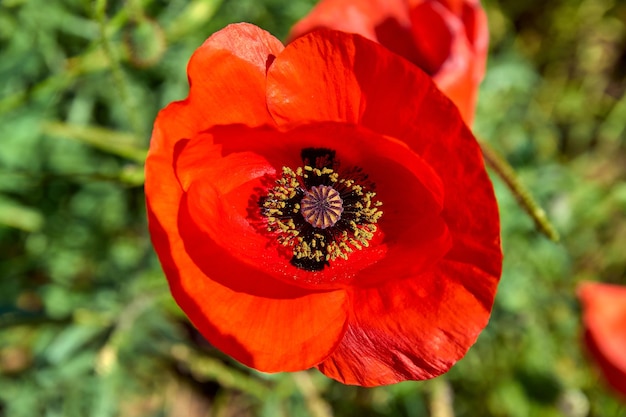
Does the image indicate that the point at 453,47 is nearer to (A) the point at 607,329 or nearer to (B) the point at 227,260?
(B) the point at 227,260

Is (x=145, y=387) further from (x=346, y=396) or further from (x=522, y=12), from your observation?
(x=522, y=12)

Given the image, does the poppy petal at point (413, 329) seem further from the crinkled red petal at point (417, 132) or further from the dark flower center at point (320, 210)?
the dark flower center at point (320, 210)

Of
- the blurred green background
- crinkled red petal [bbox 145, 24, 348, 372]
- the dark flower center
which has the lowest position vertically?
the blurred green background

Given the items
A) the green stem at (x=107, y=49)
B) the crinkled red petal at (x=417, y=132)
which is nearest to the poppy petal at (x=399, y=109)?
the crinkled red petal at (x=417, y=132)

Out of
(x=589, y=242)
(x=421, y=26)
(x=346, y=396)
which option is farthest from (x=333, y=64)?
(x=589, y=242)

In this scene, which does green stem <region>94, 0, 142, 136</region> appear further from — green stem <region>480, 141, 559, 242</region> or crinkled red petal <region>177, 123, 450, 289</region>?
green stem <region>480, 141, 559, 242</region>

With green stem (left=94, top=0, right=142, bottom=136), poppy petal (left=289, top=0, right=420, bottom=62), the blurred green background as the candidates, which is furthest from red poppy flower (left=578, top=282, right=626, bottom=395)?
green stem (left=94, top=0, right=142, bottom=136)
